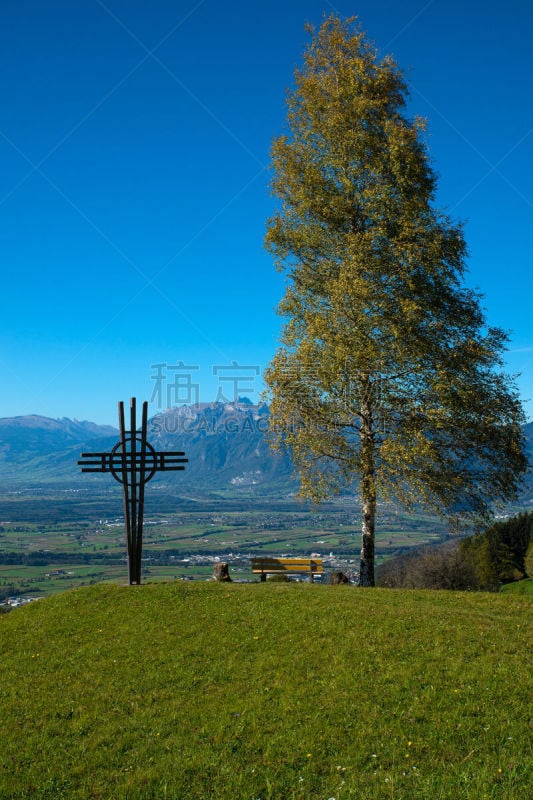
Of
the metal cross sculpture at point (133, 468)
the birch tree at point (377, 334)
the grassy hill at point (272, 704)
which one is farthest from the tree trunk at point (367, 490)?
the metal cross sculpture at point (133, 468)

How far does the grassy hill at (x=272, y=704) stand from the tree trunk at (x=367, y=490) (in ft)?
14.6

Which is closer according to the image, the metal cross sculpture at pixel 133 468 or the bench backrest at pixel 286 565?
the metal cross sculpture at pixel 133 468

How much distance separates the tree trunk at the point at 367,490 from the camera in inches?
832

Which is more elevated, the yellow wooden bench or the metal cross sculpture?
the metal cross sculpture

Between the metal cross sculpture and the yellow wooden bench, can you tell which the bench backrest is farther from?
the metal cross sculpture

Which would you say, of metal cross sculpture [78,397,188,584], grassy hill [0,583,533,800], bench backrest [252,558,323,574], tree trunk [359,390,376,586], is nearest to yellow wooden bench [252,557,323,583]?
bench backrest [252,558,323,574]

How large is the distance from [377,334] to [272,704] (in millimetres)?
13864

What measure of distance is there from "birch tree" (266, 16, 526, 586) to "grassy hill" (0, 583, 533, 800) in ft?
16.7

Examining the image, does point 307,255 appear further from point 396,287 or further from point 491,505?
point 491,505

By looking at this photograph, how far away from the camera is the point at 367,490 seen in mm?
21266

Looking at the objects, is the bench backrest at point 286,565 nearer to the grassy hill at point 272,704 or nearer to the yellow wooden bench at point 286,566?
the yellow wooden bench at point 286,566

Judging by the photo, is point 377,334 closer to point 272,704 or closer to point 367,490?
point 367,490

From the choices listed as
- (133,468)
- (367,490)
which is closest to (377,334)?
(367,490)

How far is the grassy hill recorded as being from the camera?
828cm
